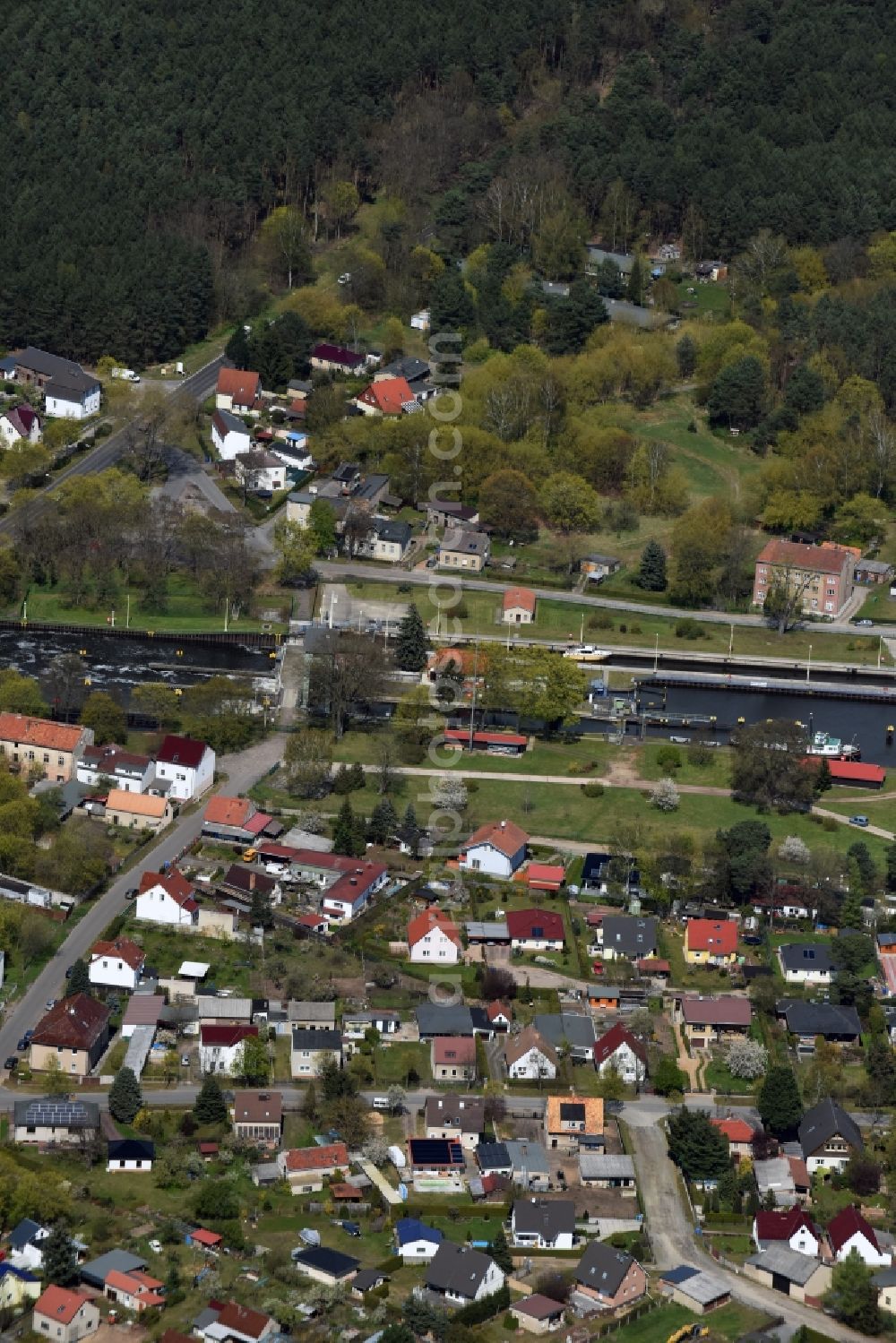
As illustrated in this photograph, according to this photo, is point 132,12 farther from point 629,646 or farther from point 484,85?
point 629,646

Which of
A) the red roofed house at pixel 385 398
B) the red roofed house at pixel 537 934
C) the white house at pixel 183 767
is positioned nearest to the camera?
the red roofed house at pixel 537 934

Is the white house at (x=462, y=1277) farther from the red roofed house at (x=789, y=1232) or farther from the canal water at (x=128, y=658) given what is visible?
the canal water at (x=128, y=658)

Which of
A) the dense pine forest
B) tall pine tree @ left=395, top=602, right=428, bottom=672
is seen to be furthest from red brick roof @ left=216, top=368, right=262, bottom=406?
tall pine tree @ left=395, top=602, right=428, bottom=672

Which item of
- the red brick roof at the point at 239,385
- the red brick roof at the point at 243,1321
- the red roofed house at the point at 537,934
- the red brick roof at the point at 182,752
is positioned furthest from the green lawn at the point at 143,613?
the red brick roof at the point at 243,1321

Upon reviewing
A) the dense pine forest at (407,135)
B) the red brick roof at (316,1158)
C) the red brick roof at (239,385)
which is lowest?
the red brick roof at (316,1158)

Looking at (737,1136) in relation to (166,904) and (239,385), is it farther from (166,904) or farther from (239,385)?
(239,385)

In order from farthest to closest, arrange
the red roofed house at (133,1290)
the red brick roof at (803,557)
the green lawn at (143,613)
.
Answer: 1. the red brick roof at (803,557)
2. the green lawn at (143,613)
3. the red roofed house at (133,1290)

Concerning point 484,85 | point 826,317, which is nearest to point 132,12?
point 484,85
